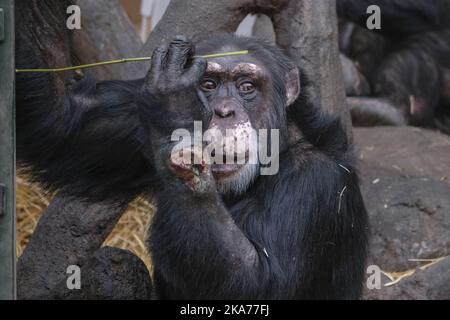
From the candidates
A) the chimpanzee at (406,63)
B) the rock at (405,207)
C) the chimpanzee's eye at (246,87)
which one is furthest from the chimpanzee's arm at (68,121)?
the chimpanzee at (406,63)

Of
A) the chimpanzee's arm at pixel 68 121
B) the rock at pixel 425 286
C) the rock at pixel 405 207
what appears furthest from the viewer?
the rock at pixel 405 207

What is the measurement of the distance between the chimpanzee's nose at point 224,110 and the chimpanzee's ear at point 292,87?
60 cm

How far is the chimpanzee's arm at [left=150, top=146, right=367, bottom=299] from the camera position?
4734 mm

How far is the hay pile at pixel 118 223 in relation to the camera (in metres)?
7.96

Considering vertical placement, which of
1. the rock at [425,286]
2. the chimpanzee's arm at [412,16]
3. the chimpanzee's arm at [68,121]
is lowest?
the rock at [425,286]

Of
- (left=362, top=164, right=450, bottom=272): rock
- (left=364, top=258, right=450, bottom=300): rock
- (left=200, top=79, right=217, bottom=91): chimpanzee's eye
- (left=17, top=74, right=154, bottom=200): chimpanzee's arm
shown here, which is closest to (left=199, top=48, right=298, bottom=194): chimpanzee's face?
(left=200, top=79, right=217, bottom=91): chimpanzee's eye

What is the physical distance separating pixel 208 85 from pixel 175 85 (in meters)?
0.69

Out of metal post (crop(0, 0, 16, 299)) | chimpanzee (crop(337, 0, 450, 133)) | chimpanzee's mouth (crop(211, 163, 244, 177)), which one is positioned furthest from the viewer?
chimpanzee (crop(337, 0, 450, 133))

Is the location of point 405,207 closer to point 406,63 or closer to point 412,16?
point 406,63

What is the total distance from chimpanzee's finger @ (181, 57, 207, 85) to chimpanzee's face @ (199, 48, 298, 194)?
35 centimetres

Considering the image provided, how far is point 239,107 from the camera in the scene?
505 cm

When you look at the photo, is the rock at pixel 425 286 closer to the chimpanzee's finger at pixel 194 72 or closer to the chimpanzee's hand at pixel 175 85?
the chimpanzee's hand at pixel 175 85

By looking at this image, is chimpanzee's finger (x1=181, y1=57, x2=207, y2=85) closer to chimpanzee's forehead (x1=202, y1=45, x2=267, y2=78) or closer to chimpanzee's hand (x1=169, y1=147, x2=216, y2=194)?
chimpanzee's hand (x1=169, y1=147, x2=216, y2=194)
